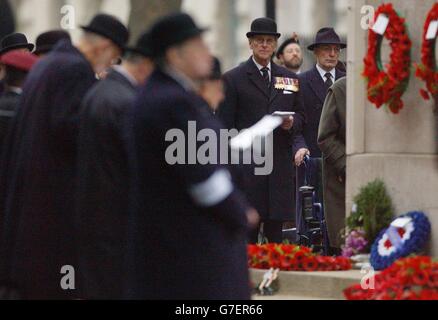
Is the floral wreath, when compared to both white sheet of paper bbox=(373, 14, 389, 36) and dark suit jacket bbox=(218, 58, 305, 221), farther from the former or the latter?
dark suit jacket bbox=(218, 58, 305, 221)

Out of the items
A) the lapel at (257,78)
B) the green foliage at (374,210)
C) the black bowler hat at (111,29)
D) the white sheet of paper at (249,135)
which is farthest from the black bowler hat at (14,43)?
the white sheet of paper at (249,135)

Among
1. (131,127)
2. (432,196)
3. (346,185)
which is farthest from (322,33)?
(131,127)

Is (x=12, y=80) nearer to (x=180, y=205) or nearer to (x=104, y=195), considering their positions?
(x=104, y=195)

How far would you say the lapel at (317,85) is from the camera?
16109 millimetres

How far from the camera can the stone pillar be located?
12719 millimetres

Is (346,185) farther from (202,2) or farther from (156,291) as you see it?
(202,2)

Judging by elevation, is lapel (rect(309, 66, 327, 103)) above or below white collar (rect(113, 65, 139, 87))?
above

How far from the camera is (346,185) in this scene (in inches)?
544

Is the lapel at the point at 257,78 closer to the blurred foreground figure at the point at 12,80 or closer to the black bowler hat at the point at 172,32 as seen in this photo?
the blurred foreground figure at the point at 12,80

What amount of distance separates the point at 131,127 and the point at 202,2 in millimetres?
38757

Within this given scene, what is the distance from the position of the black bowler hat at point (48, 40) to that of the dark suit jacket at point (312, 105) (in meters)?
4.90

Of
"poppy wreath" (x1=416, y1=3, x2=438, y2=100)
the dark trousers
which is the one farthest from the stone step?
the dark trousers

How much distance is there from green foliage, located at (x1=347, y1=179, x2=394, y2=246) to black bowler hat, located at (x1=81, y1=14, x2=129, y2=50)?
145 inches

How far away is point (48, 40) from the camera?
1136 centimetres
